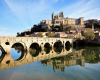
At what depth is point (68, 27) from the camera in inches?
3408

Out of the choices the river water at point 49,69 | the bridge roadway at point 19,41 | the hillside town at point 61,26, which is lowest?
the river water at point 49,69

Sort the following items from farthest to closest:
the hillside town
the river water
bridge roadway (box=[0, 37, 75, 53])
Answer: the hillside town < bridge roadway (box=[0, 37, 75, 53]) < the river water

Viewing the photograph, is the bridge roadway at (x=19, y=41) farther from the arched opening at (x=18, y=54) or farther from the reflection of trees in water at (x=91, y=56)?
the reflection of trees in water at (x=91, y=56)

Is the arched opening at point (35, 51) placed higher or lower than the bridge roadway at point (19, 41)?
lower

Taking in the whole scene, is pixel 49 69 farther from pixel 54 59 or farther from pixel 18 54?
pixel 18 54

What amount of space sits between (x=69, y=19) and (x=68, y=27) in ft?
49.1

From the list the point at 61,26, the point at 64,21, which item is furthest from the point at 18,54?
the point at 64,21

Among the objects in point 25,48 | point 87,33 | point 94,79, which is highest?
point 87,33

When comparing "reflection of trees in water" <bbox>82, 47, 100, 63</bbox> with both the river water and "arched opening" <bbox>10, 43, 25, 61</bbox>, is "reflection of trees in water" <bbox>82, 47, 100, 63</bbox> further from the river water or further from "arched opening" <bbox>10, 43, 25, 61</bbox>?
"arched opening" <bbox>10, 43, 25, 61</bbox>

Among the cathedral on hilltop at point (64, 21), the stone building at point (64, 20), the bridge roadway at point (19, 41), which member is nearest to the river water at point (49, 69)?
the bridge roadway at point (19, 41)

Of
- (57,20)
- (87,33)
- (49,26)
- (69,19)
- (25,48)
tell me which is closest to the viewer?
(25,48)

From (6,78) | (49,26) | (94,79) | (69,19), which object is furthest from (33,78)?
(69,19)

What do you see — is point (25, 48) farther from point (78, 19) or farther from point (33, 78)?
point (78, 19)

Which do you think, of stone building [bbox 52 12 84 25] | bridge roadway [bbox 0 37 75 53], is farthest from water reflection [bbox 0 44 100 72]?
stone building [bbox 52 12 84 25]
